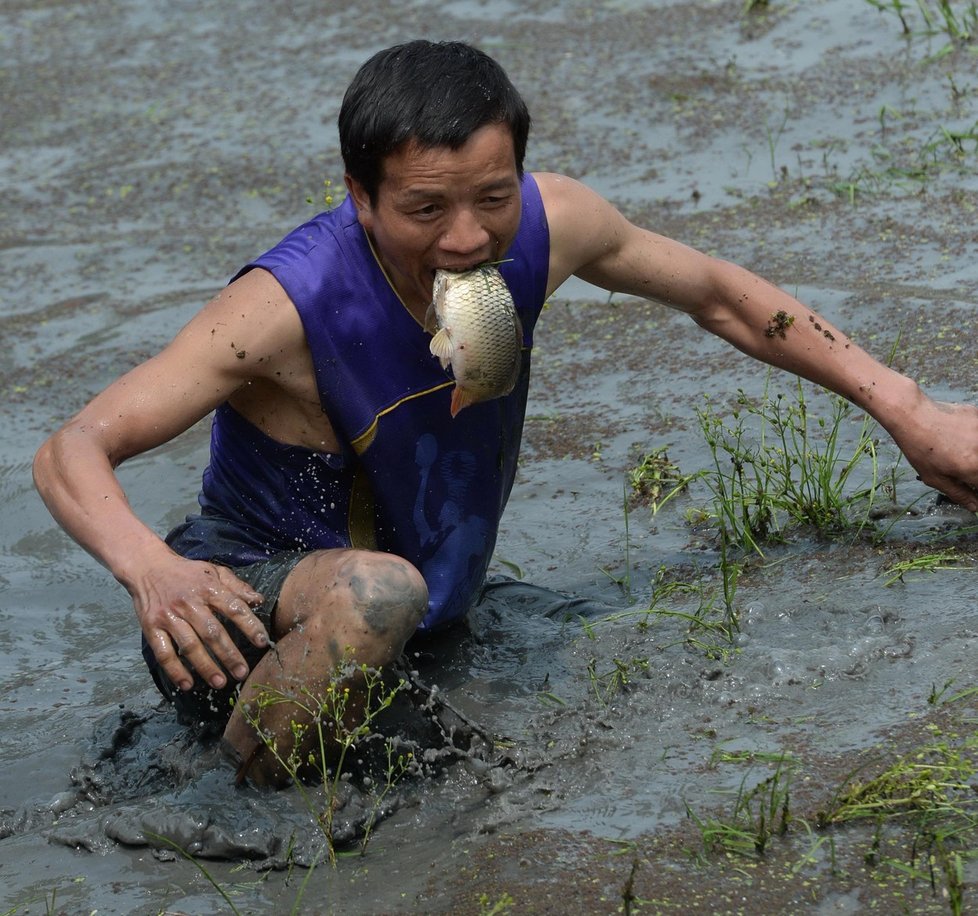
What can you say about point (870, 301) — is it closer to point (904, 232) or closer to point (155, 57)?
point (904, 232)

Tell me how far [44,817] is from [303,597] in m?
0.90

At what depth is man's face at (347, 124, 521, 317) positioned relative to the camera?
11.1 feet

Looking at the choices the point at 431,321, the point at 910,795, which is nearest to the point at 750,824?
the point at 910,795

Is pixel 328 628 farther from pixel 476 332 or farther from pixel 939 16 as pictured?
pixel 939 16

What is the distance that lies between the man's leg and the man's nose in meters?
0.68

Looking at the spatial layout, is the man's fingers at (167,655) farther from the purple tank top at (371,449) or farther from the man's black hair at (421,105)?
the man's black hair at (421,105)

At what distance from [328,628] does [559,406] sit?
2.49m

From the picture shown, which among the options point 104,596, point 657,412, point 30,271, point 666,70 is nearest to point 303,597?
point 104,596

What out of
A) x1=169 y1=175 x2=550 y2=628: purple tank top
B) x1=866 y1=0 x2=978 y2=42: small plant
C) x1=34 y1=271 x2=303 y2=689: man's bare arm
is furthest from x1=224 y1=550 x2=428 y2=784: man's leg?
x1=866 y1=0 x2=978 y2=42: small plant

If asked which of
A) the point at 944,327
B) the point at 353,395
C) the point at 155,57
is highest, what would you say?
the point at 155,57

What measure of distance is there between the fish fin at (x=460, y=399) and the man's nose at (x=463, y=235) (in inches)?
11.8

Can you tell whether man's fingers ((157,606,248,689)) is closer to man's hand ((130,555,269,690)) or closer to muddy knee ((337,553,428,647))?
man's hand ((130,555,269,690))

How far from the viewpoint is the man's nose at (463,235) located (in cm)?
341

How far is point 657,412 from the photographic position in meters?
5.44
